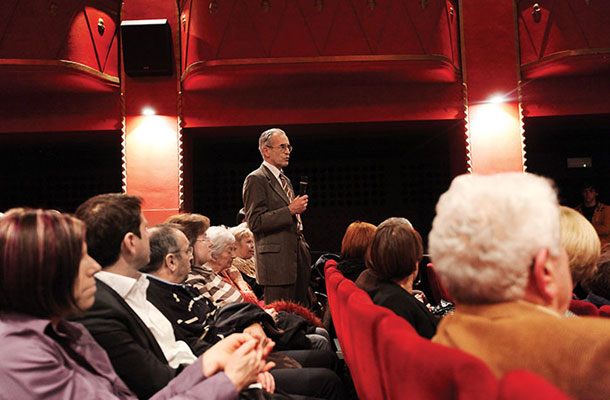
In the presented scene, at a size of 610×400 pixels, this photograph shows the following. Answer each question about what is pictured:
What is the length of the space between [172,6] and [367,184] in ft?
12.1

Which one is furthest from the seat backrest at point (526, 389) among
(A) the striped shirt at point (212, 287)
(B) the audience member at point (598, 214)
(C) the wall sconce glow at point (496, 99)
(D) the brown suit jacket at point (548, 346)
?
(B) the audience member at point (598, 214)

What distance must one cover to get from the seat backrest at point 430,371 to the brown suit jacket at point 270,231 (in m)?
2.24

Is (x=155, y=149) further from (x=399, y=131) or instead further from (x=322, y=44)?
(x=399, y=131)

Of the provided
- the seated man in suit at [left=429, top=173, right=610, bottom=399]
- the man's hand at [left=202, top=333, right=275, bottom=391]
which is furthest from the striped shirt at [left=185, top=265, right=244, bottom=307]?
the seated man in suit at [left=429, top=173, right=610, bottom=399]

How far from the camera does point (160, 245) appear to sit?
6.75 feet

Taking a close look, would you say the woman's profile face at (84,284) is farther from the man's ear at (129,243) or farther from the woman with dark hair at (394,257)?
the woman with dark hair at (394,257)

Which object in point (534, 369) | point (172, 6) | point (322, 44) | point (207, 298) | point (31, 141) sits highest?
point (172, 6)

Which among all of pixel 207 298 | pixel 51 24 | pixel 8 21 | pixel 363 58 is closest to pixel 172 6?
pixel 51 24

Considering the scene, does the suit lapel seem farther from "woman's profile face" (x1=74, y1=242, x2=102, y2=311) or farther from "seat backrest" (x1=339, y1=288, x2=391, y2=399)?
"woman's profile face" (x1=74, y1=242, x2=102, y2=311)

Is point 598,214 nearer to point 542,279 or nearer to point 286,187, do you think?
point 286,187

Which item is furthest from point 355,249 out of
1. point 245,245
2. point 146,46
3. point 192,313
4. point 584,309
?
point 146,46

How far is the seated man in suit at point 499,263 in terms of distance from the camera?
2.53 ft

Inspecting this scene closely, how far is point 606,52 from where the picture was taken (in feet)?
17.3

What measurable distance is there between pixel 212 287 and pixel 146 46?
144 inches
